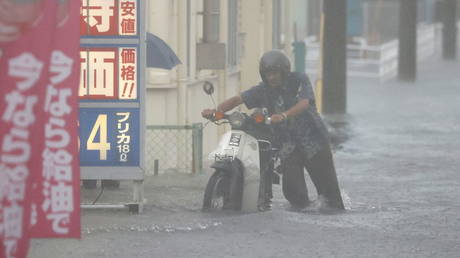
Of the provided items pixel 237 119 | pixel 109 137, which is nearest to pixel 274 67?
pixel 237 119

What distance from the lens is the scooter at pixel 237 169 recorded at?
1206cm

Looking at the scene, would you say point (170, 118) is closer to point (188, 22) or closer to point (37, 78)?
point (188, 22)

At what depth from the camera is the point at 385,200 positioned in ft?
44.7

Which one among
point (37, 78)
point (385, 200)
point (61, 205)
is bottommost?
point (385, 200)

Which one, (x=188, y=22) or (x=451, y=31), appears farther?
(x=451, y=31)

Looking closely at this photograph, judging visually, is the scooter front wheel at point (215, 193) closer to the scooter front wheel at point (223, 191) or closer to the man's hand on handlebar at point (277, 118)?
the scooter front wheel at point (223, 191)

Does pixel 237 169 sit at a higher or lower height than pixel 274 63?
lower

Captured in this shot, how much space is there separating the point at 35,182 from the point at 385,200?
7.22 meters

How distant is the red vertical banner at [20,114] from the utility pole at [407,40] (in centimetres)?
3185

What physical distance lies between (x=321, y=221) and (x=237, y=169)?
87 centimetres

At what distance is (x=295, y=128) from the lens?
12508 millimetres

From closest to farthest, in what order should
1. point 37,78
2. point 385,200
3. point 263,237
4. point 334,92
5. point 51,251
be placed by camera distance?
1. point 37,78
2. point 51,251
3. point 263,237
4. point 385,200
5. point 334,92

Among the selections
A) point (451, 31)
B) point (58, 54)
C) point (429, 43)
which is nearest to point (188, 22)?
point (58, 54)

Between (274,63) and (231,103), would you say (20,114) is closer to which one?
(274,63)
